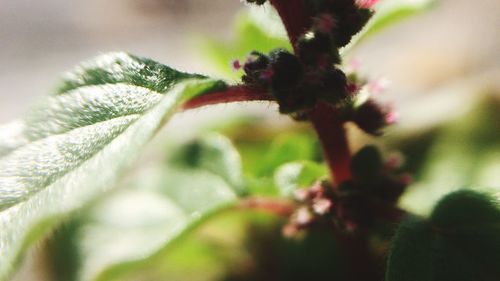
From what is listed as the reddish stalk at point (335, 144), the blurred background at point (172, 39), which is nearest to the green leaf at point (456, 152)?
the reddish stalk at point (335, 144)

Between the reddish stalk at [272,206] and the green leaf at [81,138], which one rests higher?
the reddish stalk at [272,206]

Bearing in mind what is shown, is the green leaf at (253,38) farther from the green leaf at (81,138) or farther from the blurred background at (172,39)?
the blurred background at (172,39)

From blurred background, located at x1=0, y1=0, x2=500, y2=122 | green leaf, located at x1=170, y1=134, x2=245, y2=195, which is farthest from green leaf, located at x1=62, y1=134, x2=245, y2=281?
blurred background, located at x1=0, y1=0, x2=500, y2=122

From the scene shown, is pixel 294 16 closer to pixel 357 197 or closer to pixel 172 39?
pixel 357 197

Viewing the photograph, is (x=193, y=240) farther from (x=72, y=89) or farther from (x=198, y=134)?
(x=72, y=89)

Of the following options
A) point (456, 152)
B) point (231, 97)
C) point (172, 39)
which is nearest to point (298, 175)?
point (231, 97)

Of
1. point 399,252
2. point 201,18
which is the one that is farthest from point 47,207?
point 201,18
